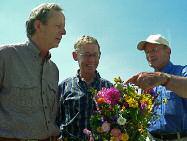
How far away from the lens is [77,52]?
7.23m

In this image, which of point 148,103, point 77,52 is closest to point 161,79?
point 148,103

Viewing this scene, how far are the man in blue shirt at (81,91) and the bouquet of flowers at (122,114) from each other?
2.89 ft

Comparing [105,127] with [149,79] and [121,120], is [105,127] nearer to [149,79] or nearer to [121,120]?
[121,120]

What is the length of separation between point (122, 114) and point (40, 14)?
1939mm

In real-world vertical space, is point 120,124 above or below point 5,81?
below

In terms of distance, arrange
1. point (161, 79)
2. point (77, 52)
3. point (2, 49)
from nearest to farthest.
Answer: point (161, 79) < point (2, 49) < point (77, 52)

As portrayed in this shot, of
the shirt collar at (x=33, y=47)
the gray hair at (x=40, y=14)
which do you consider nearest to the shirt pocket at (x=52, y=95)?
the shirt collar at (x=33, y=47)

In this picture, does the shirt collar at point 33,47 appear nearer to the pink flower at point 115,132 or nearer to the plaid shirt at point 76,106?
the plaid shirt at point 76,106

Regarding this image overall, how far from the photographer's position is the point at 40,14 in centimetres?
627

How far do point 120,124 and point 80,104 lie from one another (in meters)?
1.35

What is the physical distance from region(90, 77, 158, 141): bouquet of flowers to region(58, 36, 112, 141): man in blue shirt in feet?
2.89

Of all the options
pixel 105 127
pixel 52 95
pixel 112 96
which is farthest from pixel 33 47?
pixel 105 127

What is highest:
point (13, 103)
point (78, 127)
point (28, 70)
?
point (28, 70)

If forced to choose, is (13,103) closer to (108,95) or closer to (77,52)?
(108,95)
